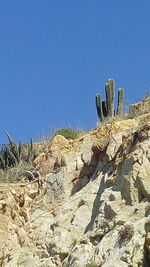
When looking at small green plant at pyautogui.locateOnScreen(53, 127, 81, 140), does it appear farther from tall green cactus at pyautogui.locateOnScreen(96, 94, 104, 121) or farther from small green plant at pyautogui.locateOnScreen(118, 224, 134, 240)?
small green plant at pyautogui.locateOnScreen(118, 224, 134, 240)

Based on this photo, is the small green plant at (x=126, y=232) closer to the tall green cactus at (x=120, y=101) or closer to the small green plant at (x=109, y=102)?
the tall green cactus at (x=120, y=101)

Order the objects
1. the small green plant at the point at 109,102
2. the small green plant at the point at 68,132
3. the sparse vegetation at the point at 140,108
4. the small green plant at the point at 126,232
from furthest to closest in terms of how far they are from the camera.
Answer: the small green plant at the point at 109,102
the small green plant at the point at 68,132
the sparse vegetation at the point at 140,108
the small green plant at the point at 126,232

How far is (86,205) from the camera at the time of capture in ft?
51.6

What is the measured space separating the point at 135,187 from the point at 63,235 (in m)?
2.26

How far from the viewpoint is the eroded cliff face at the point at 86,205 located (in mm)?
13172

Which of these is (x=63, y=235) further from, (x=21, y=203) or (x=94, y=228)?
(x=21, y=203)

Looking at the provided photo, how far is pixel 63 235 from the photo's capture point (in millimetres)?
15398

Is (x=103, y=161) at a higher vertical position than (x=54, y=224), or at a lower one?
higher

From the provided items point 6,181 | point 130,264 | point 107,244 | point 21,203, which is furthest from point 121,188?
point 6,181

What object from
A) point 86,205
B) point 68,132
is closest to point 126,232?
point 86,205

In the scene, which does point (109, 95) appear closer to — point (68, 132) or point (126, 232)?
point (68, 132)

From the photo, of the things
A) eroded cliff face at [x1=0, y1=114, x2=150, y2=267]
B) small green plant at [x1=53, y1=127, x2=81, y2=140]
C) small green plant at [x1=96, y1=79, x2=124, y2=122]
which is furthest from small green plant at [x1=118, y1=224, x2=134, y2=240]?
small green plant at [x1=96, y1=79, x2=124, y2=122]

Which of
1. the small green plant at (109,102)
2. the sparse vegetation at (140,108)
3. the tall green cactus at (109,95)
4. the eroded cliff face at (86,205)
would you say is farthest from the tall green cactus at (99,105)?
the eroded cliff face at (86,205)

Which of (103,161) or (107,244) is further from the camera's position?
(103,161)
